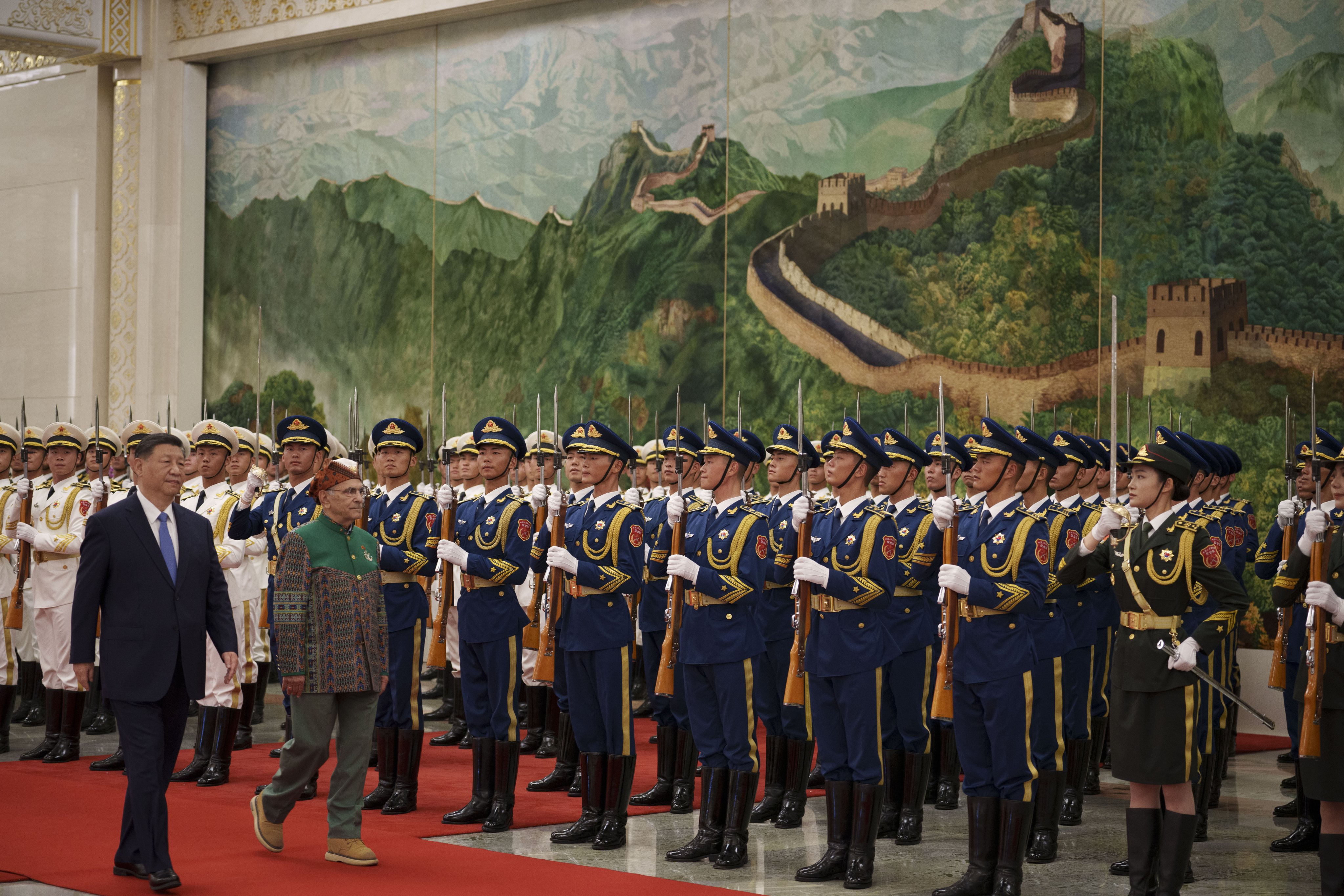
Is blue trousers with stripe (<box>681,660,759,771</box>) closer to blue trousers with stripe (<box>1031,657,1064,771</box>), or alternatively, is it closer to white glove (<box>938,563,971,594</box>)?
white glove (<box>938,563,971,594</box>)

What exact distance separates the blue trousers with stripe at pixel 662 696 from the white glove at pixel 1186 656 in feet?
7.11

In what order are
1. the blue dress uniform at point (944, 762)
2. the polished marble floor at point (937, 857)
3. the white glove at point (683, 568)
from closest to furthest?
the polished marble floor at point (937, 857), the white glove at point (683, 568), the blue dress uniform at point (944, 762)

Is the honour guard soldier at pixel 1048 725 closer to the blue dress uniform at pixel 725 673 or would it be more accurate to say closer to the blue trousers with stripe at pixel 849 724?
the blue trousers with stripe at pixel 849 724

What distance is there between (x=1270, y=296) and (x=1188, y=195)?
1.03 meters

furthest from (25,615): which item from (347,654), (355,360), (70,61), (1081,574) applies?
(70,61)

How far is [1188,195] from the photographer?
11734 mm

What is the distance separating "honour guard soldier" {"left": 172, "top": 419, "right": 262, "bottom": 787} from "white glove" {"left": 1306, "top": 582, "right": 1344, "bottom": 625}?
17.1 ft

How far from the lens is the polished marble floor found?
6109 mm

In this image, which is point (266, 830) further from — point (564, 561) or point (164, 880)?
point (564, 561)

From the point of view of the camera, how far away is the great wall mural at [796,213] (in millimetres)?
11516

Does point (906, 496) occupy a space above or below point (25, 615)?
above

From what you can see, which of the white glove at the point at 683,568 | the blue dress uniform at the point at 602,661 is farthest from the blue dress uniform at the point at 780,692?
the blue dress uniform at the point at 602,661

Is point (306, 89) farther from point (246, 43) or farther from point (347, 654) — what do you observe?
point (347, 654)

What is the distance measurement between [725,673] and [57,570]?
4.84 m
